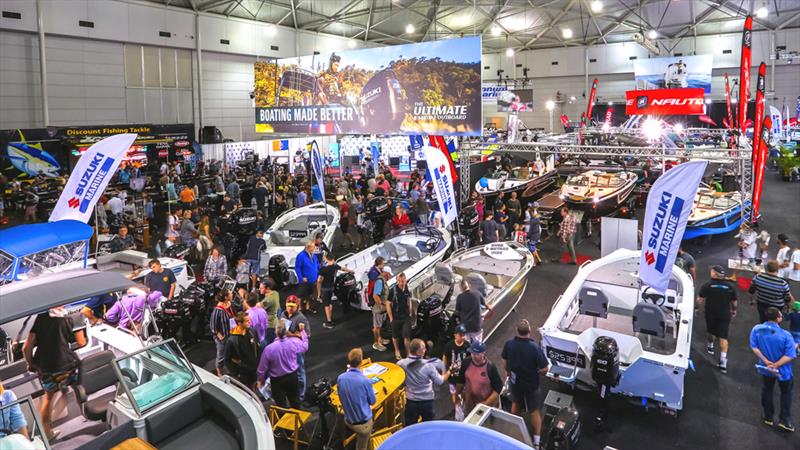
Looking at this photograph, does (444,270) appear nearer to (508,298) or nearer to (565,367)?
(508,298)

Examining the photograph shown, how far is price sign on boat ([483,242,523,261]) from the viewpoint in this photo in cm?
948

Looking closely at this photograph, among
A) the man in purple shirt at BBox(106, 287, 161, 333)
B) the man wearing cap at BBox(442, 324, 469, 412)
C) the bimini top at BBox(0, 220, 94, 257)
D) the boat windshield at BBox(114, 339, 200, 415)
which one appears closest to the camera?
the boat windshield at BBox(114, 339, 200, 415)

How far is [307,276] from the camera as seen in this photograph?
8.73 metres

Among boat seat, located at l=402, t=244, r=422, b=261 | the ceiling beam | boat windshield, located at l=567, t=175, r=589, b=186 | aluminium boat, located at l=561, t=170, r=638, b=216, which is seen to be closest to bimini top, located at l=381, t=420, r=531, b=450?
boat seat, located at l=402, t=244, r=422, b=261

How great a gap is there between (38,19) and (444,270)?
18.4 meters

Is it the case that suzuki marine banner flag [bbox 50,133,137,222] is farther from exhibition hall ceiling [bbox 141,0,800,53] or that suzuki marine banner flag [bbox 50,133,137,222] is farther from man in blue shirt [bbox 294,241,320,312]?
exhibition hall ceiling [bbox 141,0,800,53]

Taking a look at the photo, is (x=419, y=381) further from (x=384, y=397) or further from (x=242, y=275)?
(x=242, y=275)

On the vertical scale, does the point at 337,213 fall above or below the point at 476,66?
below

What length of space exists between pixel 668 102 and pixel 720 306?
56.7ft

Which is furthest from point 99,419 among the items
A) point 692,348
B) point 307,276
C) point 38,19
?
point 38,19

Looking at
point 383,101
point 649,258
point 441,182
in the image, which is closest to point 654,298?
point 649,258

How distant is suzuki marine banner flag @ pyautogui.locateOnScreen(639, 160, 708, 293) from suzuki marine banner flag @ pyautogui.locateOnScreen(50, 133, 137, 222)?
7.86m

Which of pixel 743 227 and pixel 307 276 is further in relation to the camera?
pixel 743 227

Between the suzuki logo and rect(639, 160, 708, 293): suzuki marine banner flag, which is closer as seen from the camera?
rect(639, 160, 708, 293): suzuki marine banner flag
